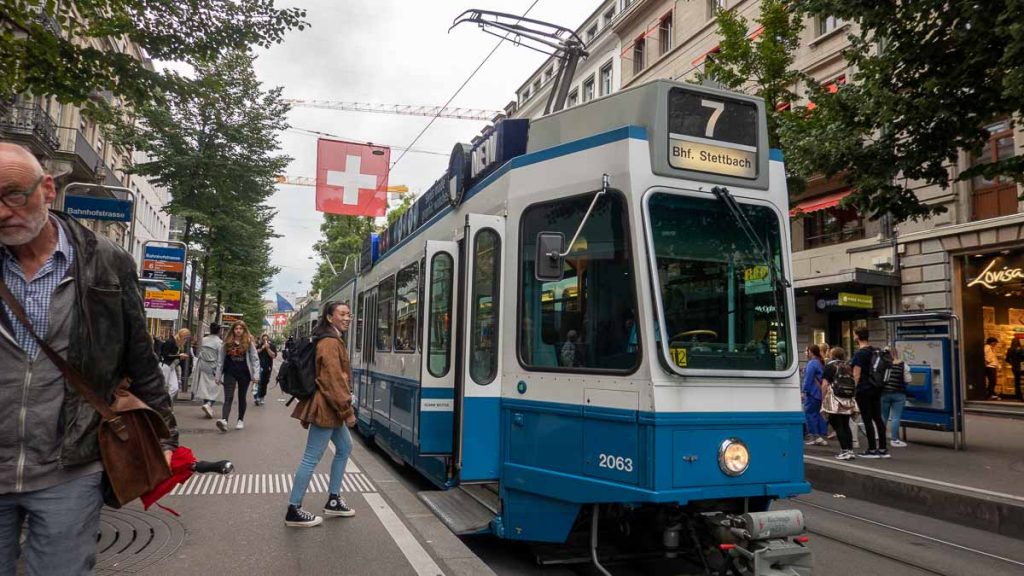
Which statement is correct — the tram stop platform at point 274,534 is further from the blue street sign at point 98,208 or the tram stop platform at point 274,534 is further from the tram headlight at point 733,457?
the blue street sign at point 98,208

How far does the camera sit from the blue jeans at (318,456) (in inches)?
216

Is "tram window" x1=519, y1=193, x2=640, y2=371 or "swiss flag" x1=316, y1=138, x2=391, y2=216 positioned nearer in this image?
"tram window" x1=519, y1=193, x2=640, y2=371

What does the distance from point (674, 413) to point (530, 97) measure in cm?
4250

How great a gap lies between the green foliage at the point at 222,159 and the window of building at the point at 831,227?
1543 cm

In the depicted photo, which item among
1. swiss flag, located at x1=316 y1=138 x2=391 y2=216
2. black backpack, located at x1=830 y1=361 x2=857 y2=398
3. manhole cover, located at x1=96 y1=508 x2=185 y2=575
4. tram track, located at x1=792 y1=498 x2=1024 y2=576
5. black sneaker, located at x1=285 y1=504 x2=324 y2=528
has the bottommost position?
tram track, located at x1=792 y1=498 x2=1024 y2=576

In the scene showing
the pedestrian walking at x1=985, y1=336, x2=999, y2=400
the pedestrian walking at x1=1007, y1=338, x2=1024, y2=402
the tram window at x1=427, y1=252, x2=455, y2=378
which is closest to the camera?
the tram window at x1=427, y1=252, x2=455, y2=378

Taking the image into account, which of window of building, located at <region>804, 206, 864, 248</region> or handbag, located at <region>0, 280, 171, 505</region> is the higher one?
window of building, located at <region>804, 206, 864, 248</region>

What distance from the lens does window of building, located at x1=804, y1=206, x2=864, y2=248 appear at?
20.4 meters

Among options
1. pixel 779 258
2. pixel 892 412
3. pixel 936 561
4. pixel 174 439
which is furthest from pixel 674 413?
pixel 892 412

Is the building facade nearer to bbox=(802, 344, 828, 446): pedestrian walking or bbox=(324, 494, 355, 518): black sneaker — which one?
bbox=(802, 344, 828, 446): pedestrian walking

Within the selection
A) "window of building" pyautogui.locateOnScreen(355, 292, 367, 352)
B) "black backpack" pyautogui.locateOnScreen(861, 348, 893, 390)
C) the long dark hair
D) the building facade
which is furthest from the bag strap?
the building facade

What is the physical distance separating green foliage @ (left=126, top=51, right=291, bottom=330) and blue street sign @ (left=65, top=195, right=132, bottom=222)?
7.51 m

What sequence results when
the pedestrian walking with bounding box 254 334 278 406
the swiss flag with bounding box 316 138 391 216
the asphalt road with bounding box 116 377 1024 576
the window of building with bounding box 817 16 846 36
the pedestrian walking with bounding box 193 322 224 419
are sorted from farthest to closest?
the window of building with bounding box 817 16 846 36 → the pedestrian walking with bounding box 254 334 278 406 → the swiss flag with bounding box 316 138 391 216 → the pedestrian walking with bounding box 193 322 224 419 → the asphalt road with bounding box 116 377 1024 576

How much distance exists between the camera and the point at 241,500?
20.6 feet
